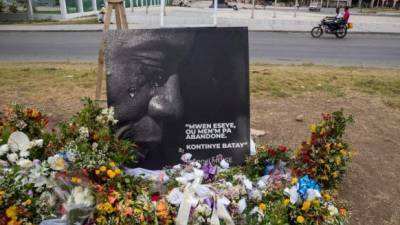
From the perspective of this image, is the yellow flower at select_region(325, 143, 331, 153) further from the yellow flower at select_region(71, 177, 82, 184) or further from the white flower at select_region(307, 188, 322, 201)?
the yellow flower at select_region(71, 177, 82, 184)

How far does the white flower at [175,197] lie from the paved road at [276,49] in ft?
30.5

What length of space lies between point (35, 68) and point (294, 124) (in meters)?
6.25

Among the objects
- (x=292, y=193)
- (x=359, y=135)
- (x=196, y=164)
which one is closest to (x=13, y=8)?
(x=359, y=135)

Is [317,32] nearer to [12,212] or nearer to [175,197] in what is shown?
[175,197]

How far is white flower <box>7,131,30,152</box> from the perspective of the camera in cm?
279

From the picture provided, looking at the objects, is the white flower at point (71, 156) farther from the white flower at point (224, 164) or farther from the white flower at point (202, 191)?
the white flower at point (224, 164)

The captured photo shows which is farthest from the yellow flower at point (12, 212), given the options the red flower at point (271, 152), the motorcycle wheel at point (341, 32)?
A: the motorcycle wheel at point (341, 32)

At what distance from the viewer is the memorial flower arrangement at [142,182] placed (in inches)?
95.3

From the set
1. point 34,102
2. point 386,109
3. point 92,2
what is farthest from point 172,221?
point 92,2

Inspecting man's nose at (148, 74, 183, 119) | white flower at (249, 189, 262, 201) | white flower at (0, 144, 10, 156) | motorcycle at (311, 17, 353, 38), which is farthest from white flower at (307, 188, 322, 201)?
motorcycle at (311, 17, 353, 38)

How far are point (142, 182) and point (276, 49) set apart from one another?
12027 mm

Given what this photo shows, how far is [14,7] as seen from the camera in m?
26.0

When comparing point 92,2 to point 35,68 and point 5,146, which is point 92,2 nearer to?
point 35,68

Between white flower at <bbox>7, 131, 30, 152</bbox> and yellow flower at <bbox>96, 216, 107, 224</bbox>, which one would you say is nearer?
yellow flower at <bbox>96, 216, 107, 224</bbox>
